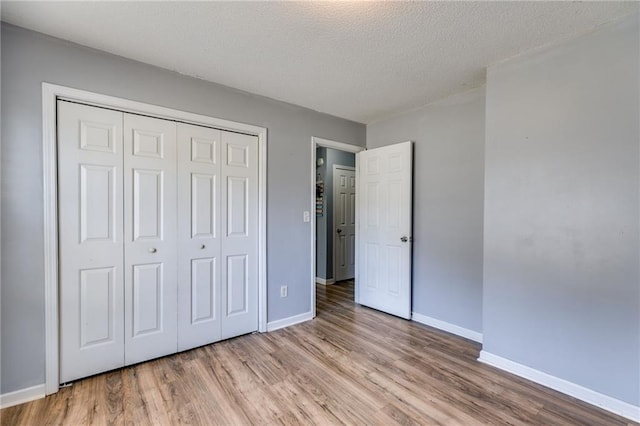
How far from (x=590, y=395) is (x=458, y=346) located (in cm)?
92

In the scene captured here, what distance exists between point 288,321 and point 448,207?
2074 mm

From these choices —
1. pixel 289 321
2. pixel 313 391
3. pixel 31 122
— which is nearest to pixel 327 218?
pixel 289 321

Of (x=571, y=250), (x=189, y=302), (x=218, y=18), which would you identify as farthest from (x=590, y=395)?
(x=218, y=18)

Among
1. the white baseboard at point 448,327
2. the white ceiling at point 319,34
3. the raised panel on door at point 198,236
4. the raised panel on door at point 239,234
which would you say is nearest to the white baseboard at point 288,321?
the raised panel on door at point 239,234

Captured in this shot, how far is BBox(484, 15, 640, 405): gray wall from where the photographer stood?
5.72ft

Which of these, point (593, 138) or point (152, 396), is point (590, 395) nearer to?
point (593, 138)

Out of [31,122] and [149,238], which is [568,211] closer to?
[149,238]

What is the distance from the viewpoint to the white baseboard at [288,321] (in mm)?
2988

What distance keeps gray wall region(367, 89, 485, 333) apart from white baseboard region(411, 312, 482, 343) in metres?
0.04

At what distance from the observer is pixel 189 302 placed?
8.29ft

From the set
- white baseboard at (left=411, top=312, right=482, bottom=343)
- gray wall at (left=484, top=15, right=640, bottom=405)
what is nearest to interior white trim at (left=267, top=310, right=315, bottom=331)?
white baseboard at (left=411, top=312, right=482, bottom=343)

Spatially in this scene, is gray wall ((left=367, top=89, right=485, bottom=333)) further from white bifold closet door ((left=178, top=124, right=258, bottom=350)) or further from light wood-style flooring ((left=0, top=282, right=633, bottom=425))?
white bifold closet door ((left=178, top=124, right=258, bottom=350))

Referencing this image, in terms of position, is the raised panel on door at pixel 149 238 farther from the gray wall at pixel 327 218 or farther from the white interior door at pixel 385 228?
the gray wall at pixel 327 218

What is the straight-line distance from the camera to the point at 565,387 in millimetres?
1950
